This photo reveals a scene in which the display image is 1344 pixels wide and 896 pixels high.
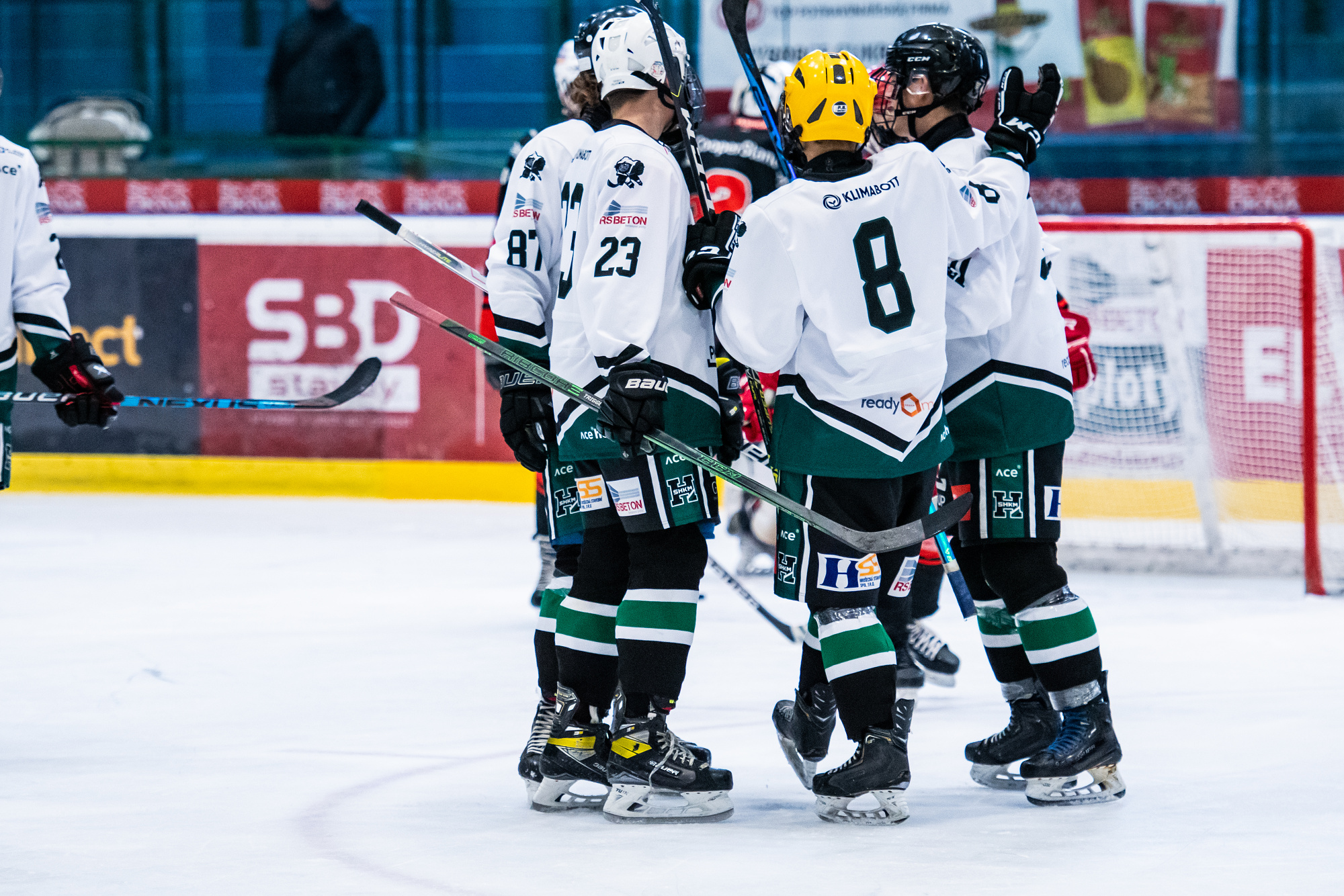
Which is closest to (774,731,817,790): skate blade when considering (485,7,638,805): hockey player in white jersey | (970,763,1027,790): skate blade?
(970,763,1027,790): skate blade

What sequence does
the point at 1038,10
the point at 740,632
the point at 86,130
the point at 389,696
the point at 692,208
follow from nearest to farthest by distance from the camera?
the point at 692,208 → the point at 389,696 → the point at 740,632 → the point at 1038,10 → the point at 86,130

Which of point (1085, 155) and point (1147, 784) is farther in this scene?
point (1085, 155)

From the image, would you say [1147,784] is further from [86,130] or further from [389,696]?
[86,130]

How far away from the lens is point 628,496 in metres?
2.89

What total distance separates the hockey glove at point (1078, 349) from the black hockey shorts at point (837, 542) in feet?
2.48

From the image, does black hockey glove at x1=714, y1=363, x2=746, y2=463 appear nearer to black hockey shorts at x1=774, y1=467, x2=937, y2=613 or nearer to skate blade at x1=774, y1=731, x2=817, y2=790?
black hockey shorts at x1=774, y1=467, x2=937, y2=613

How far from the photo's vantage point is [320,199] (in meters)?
7.10

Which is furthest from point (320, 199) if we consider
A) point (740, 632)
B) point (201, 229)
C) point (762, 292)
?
point (762, 292)

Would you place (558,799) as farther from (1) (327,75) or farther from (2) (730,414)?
(1) (327,75)

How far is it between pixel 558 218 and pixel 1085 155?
4.04 metres

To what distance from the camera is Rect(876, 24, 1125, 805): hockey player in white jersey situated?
9.71 feet

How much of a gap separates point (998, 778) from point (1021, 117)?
1.10 meters

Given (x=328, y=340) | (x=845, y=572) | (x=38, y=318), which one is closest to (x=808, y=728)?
(x=845, y=572)

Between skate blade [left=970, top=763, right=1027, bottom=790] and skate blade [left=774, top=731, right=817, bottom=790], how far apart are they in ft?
0.95
